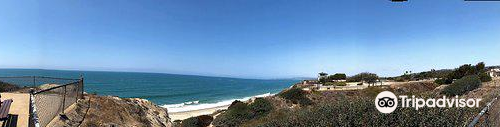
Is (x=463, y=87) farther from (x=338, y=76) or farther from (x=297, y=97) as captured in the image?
(x=338, y=76)

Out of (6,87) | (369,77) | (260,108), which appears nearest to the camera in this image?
(6,87)

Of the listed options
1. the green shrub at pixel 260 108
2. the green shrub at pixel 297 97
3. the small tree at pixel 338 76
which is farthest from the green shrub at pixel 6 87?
the small tree at pixel 338 76

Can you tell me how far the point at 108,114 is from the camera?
16.0 m

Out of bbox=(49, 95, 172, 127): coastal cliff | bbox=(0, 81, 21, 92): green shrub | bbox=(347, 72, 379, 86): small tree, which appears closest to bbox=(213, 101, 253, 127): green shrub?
bbox=(49, 95, 172, 127): coastal cliff

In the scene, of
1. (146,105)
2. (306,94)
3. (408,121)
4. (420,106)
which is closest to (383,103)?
(420,106)

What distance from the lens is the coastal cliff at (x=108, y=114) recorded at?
13867mm

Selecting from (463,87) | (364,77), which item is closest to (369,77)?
(364,77)

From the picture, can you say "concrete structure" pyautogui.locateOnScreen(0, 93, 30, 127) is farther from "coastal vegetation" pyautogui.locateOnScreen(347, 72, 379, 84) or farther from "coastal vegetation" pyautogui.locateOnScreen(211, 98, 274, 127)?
"coastal vegetation" pyautogui.locateOnScreen(347, 72, 379, 84)

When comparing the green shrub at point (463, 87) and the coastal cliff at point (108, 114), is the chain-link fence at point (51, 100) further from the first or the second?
the green shrub at point (463, 87)

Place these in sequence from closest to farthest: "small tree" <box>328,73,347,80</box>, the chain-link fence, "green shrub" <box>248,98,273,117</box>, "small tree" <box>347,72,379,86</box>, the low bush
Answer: the low bush
the chain-link fence
"green shrub" <box>248,98,273,117</box>
"small tree" <box>347,72,379,86</box>
"small tree" <box>328,73,347,80</box>

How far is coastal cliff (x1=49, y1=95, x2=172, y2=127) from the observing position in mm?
13867

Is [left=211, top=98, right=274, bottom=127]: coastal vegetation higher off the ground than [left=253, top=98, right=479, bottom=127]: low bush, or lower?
lower

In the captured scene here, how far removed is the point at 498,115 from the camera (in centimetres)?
814

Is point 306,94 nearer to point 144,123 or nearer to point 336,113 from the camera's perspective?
point 144,123
